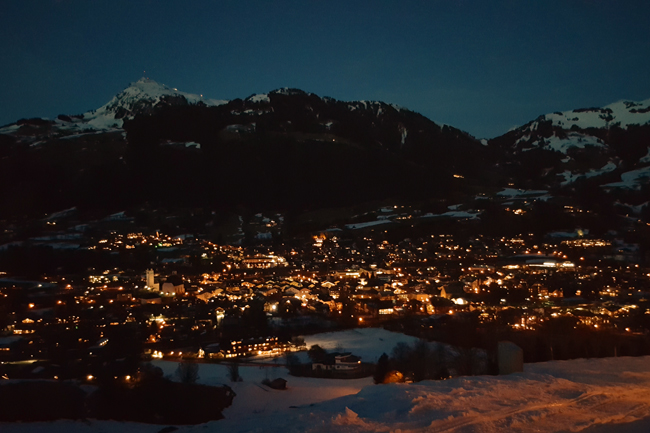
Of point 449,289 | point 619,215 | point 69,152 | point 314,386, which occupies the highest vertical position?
point 69,152

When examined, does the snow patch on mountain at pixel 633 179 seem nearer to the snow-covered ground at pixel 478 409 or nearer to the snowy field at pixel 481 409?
the snowy field at pixel 481 409

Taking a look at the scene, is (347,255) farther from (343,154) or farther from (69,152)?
(69,152)

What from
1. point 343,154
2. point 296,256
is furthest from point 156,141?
point 296,256

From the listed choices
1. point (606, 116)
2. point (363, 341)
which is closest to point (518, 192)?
point (363, 341)

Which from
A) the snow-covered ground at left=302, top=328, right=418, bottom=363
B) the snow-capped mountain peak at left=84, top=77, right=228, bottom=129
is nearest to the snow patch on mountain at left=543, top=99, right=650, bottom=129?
the snow-capped mountain peak at left=84, top=77, right=228, bottom=129

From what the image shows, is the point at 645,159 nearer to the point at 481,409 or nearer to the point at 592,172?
the point at 592,172

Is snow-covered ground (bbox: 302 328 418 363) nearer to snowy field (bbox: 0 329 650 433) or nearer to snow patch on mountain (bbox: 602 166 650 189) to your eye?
snowy field (bbox: 0 329 650 433)

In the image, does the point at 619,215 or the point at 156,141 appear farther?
the point at 156,141

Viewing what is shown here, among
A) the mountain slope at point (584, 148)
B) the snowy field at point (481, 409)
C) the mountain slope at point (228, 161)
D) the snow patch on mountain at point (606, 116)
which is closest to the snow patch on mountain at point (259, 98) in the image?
the mountain slope at point (228, 161)
